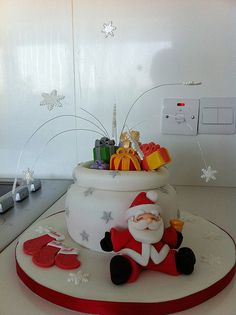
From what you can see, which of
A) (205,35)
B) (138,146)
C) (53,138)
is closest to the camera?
(138,146)

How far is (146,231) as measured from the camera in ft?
1.27

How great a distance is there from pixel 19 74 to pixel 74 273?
0.64 metres

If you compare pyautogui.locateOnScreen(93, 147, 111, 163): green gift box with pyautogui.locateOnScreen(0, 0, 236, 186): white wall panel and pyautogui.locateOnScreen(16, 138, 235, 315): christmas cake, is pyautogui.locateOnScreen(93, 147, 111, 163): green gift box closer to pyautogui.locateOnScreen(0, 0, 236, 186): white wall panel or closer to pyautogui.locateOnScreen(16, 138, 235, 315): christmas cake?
pyautogui.locateOnScreen(16, 138, 235, 315): christmas cake

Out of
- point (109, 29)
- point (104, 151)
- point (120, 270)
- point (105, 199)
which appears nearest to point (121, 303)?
point (120, 270)

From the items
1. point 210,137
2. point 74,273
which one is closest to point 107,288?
point 74,273

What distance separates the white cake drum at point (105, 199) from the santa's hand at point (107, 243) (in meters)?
0.02

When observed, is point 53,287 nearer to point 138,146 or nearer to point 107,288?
point 107,288

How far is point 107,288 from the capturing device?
0.36 metres

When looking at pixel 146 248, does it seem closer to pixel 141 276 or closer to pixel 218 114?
pixel 141 276

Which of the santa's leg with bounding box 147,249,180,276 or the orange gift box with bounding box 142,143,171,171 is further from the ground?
the orange gift box with bounding box 142,143,171,171

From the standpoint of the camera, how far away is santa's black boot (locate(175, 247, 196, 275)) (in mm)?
386

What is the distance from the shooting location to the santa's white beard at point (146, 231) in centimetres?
38

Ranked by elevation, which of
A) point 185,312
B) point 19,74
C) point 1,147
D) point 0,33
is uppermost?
point 0,33

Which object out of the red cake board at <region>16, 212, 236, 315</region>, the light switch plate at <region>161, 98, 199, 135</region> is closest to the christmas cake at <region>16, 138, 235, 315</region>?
the red cake board at <region>16, 212, 236, 315</region>
